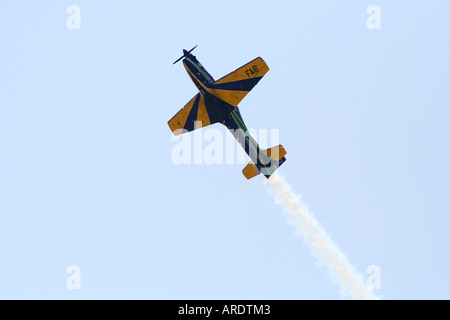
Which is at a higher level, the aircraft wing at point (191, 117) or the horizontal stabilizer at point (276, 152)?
the aircraft wing at point (191, 117)

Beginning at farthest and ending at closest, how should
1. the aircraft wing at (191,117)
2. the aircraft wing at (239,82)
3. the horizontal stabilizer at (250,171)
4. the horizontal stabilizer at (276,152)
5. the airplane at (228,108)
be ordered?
1. the horizontal stabilizer at (250,171)
2. the horizontal stabilizer at (276,152)
3. the aircraft wing at (191,117)
4. the airplane at (228,108)
5. the aircraft wing at (239,82)

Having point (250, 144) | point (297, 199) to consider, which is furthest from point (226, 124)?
point (297, 199)

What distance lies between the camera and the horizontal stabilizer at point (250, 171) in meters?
58.3

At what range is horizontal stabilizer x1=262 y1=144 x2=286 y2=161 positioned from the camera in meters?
57.7

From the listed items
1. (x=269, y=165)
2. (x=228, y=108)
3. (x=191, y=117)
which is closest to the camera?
(x=228, y=108)

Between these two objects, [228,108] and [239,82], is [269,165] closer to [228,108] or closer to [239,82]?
[228,108]

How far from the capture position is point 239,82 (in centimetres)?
5500

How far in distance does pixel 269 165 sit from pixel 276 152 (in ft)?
3.66

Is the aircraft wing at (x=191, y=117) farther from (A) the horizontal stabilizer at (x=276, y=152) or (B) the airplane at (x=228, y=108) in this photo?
(A) the horizontal stabilizer at (x=276, y=152)

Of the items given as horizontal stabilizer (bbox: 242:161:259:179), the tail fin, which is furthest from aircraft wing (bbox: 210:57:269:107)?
horizontal stabilizer (bbox: 242:161:259:179)

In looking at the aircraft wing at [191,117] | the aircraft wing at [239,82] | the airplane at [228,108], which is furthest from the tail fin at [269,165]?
the aircraft wing at [239,82]

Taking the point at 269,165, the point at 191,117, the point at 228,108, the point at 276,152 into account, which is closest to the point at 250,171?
the point at 269,165

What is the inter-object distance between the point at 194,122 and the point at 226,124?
2.48 meters

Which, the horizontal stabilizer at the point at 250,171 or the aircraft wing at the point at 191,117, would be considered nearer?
the aircraft wing at the point at 191,117
